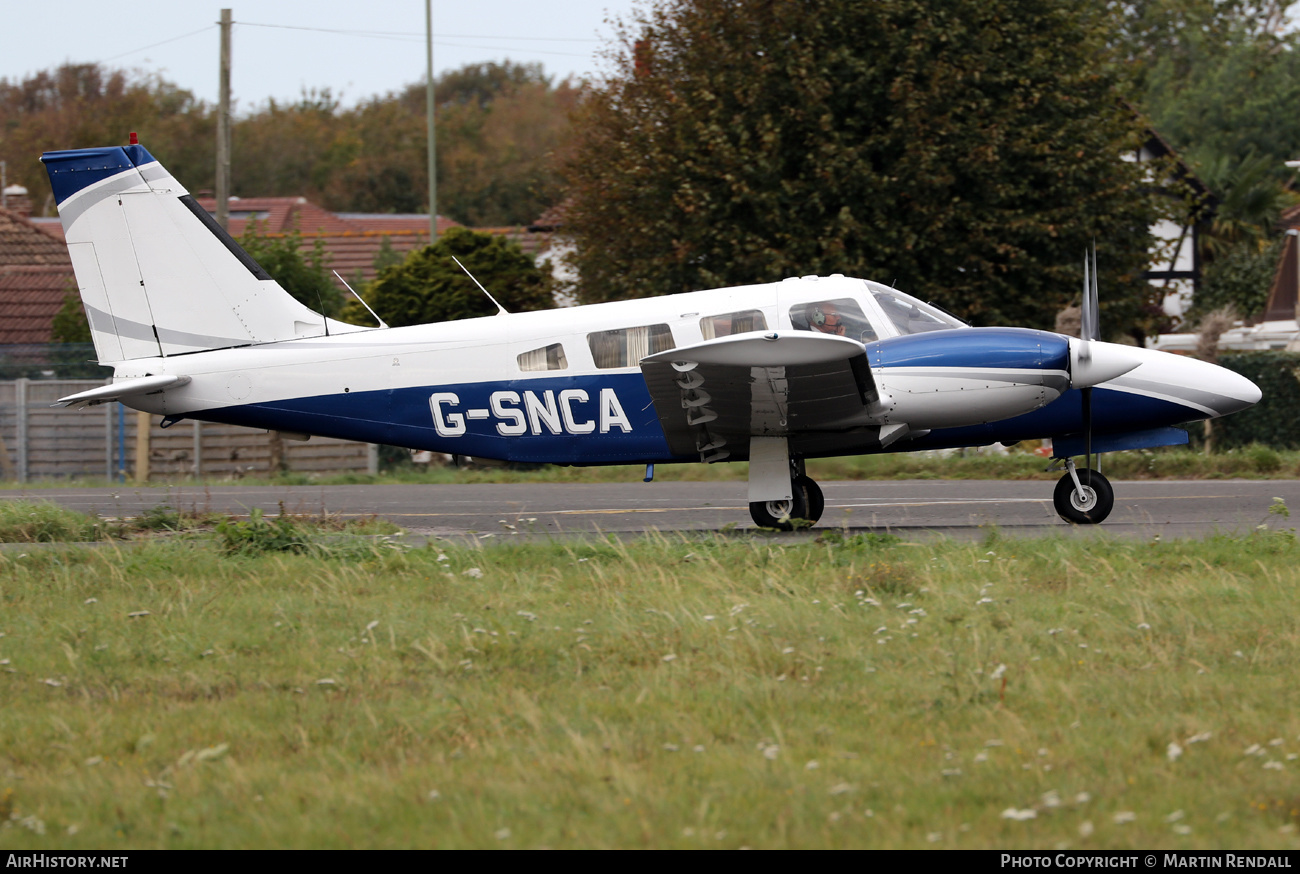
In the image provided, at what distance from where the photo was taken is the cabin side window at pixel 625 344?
11.3 meters

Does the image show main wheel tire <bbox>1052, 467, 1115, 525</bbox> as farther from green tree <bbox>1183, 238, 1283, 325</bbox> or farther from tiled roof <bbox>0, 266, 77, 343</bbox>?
green tree <bbox>1183, 238, 1283, 325</bbox>

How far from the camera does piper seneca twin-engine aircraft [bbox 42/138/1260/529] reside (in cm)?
1066

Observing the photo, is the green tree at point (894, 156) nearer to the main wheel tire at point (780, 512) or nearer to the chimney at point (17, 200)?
the main wheel tire at point (780, 512)

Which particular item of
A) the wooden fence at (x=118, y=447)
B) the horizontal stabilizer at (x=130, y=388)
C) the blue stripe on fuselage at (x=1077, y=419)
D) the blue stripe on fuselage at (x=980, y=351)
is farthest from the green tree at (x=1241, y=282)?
the horizontal stabilizer at (x=130, y=388)

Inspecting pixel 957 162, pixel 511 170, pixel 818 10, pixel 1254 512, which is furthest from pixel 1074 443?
pixel 511 170

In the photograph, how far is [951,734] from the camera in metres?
4.99

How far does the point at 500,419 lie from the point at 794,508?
9.70 feet

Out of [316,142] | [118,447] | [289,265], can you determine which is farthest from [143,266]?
[316,142]

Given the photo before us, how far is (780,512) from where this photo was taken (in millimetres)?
11461

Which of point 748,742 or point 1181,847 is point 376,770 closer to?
point 748,742

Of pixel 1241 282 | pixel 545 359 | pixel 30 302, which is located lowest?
pixel 545 359

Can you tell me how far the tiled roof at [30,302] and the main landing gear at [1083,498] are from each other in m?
30.1

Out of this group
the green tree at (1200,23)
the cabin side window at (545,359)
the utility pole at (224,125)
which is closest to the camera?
the cabin side window at (545,359)

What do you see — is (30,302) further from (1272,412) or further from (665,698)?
(665,698)
